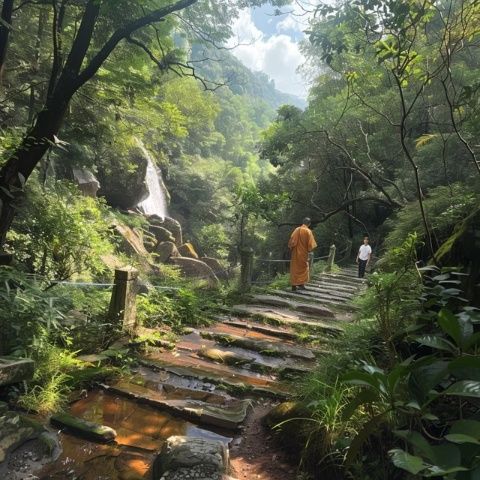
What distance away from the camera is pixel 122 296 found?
5074mm

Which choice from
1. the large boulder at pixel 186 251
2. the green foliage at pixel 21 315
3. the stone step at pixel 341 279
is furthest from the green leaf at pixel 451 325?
the large boulder at pixel 186 251

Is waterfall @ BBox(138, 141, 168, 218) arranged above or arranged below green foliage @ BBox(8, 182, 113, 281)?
above

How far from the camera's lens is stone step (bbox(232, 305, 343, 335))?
6.51 meters

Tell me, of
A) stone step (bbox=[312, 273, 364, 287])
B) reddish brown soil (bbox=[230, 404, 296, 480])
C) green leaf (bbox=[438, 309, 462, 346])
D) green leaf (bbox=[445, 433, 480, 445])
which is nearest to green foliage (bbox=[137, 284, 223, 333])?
reddish brown soil (bbox=[230, 404, 296, 480])

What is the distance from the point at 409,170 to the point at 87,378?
13.8 meters

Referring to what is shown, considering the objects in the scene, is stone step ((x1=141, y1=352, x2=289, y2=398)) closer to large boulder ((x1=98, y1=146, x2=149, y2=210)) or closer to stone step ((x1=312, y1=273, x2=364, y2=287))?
stone step ((x1=312, y1=273, x2=364, y2=287))

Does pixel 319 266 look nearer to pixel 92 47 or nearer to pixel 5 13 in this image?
pixel 92 47

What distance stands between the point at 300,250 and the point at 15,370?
274 inches

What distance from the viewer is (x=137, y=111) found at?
8008mm

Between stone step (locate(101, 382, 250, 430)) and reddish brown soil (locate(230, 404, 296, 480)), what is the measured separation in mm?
141

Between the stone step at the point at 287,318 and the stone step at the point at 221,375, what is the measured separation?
2.02m

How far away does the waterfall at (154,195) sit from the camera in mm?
20375

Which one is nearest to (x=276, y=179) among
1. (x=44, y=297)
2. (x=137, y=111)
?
(x=137, y=111)

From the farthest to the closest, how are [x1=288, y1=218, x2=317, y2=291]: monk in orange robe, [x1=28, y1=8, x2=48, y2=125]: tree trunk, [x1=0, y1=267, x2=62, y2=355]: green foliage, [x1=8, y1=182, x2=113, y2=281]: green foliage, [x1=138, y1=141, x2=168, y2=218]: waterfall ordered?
[x1=138, y1=141, x2=168, y2=218]: waterfall
[x1=288, y1=218, x2=317, y2=291]: monk in orange robe
[x1=28, y1=8, x2=48, y2=125]: tree trunk
[x1=8, y1=182, x2=113, y2=281]: green foliage
[x1=0, y1=267, x2=62, y2=355]: green foliage
